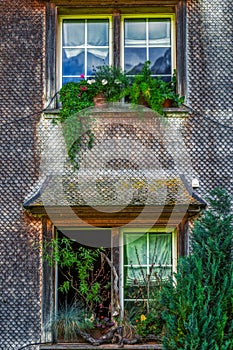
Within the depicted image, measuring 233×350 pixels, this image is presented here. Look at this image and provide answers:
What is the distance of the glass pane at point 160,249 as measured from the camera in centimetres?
842

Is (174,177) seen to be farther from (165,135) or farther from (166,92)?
(166,92)

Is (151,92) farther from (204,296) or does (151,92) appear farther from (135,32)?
(204,296)

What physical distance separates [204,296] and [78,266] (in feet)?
6.56

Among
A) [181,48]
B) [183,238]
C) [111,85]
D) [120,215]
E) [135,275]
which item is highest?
[181,48]

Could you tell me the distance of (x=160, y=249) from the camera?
848 cm

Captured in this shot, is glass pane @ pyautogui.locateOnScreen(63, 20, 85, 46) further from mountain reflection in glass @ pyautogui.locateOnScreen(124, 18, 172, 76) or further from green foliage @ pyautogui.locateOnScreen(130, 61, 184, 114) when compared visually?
green foliage @ pyautogui.locateOnScreen(130, 61, 184, 114)

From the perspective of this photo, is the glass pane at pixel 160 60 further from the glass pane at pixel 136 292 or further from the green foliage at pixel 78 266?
the glass pane at pixel 136 292

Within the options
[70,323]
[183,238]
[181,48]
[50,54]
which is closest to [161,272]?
[183,238]

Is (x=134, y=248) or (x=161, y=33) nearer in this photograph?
(x=134, y=248)

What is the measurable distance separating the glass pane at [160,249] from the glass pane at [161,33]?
2679 mm

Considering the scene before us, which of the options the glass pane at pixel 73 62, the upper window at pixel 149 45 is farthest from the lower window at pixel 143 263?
the glass pane at pixel 73 62

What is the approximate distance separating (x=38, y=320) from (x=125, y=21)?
4.23m

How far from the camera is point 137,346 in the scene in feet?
25.5

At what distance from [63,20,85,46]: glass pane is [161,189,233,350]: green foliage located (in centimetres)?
324
